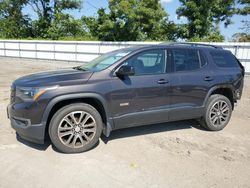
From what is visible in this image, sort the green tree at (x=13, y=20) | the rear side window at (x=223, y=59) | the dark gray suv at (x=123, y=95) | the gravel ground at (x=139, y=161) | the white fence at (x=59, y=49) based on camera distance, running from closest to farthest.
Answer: the gravel ground at (x=139, y=161) → the dark gray suv at (x=123, y=95) → the rear side window at (x=223, y=59) → the white fence at (x=59, y=49) → the green tree at (x=13, y=20)

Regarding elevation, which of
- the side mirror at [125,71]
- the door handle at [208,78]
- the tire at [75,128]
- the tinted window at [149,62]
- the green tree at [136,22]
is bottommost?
the tire at [75,128]

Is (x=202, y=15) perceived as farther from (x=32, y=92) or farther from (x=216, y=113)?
(x=32, y=92)

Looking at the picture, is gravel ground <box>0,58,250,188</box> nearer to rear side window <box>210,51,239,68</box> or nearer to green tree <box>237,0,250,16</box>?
rear side window <box>210,51,239,68</box>

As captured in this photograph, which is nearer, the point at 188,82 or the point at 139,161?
the point at 139,161

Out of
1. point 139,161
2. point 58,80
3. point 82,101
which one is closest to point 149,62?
point 82,101

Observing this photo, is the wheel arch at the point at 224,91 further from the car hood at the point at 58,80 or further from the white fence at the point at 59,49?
the white fence at the point at 59,49

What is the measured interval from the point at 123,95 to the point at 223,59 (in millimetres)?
2507

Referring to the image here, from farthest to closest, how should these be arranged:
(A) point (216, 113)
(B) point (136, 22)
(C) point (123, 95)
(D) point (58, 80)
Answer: (B) point (136, 22) → (A) point (216, 113) → (C) point (123, 95) → (D) point (58, 80)

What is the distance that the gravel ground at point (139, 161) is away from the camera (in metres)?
3.25

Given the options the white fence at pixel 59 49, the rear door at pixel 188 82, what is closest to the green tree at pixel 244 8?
the white fence at pixel 59 49

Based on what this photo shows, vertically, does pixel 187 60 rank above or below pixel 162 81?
above

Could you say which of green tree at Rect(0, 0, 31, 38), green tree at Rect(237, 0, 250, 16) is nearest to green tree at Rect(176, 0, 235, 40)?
green tree at Rect(237, 0, 250, 16)

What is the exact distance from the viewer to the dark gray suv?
12.4 feet

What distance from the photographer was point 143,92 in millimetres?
4281
